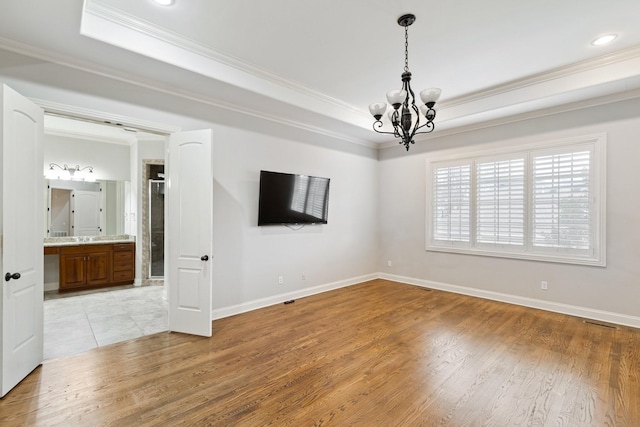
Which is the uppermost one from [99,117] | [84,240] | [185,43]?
[185,43]

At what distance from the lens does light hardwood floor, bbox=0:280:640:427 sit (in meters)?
2.14

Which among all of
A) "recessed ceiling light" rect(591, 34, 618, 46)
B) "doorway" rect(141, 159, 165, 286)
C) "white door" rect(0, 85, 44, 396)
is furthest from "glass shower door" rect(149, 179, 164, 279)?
"recessed ceiling light" rect(591, 34, 618, 46)

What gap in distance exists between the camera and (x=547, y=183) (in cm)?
446

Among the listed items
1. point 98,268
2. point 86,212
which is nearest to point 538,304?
point 98,268

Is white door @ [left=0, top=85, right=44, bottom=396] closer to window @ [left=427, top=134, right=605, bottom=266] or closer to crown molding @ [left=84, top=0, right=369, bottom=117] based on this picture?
crown molding @ [left=84, top=0, right=369, bottom=117]

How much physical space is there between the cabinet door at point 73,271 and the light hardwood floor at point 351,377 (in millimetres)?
3329

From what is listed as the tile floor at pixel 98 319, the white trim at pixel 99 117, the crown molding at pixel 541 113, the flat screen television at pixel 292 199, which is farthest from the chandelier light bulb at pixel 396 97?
the tile floor at pixel 98 319

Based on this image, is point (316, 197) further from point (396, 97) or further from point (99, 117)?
point (99, 117)

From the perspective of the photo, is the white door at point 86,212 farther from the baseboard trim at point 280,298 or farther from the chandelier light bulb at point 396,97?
the chandelier light bulb at point 396,97

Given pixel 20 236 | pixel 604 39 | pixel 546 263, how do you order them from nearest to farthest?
pixel 20 236 < pixel 604 39 < pixel 546 263

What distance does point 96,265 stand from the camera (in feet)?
19.1

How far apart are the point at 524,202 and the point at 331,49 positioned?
3733mm

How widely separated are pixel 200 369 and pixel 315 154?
12.5 feet

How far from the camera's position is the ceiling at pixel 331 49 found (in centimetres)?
263
